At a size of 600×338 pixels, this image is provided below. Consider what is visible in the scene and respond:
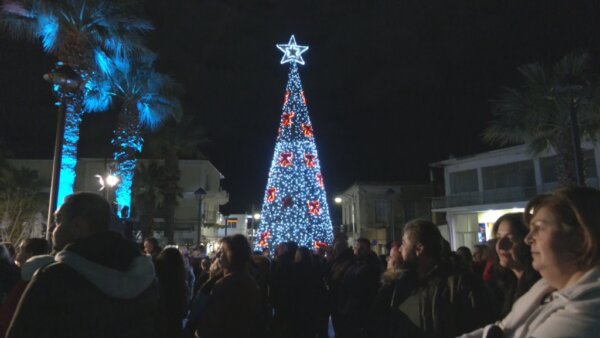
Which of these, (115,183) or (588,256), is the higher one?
(115,183)

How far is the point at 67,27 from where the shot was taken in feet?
42.8

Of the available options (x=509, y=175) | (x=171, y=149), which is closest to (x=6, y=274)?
(x=171, y=149)

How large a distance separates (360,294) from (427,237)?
2.71 meters

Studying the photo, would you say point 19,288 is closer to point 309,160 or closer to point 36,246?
point 36,246

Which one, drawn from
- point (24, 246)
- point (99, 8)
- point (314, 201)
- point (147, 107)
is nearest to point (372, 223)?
point (314, 201)

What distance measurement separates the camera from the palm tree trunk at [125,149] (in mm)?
17141

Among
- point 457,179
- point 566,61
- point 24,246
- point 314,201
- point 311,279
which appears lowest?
point 311,279

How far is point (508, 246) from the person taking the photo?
9.54 ft

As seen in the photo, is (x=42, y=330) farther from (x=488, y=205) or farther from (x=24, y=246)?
(x=488, y=205)

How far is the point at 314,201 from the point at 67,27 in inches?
525

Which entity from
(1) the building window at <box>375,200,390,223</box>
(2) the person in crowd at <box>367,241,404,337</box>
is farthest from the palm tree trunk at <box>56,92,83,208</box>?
(1) the building window at <box>375,200,390,223</box>

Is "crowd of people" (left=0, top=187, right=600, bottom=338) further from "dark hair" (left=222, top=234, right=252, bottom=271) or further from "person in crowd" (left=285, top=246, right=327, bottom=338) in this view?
"person in crowd" (left=285, top=246, right=327, bottom=338)

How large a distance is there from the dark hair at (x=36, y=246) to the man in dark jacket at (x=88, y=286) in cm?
272

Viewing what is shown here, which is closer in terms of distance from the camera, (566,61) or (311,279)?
(311,279)
